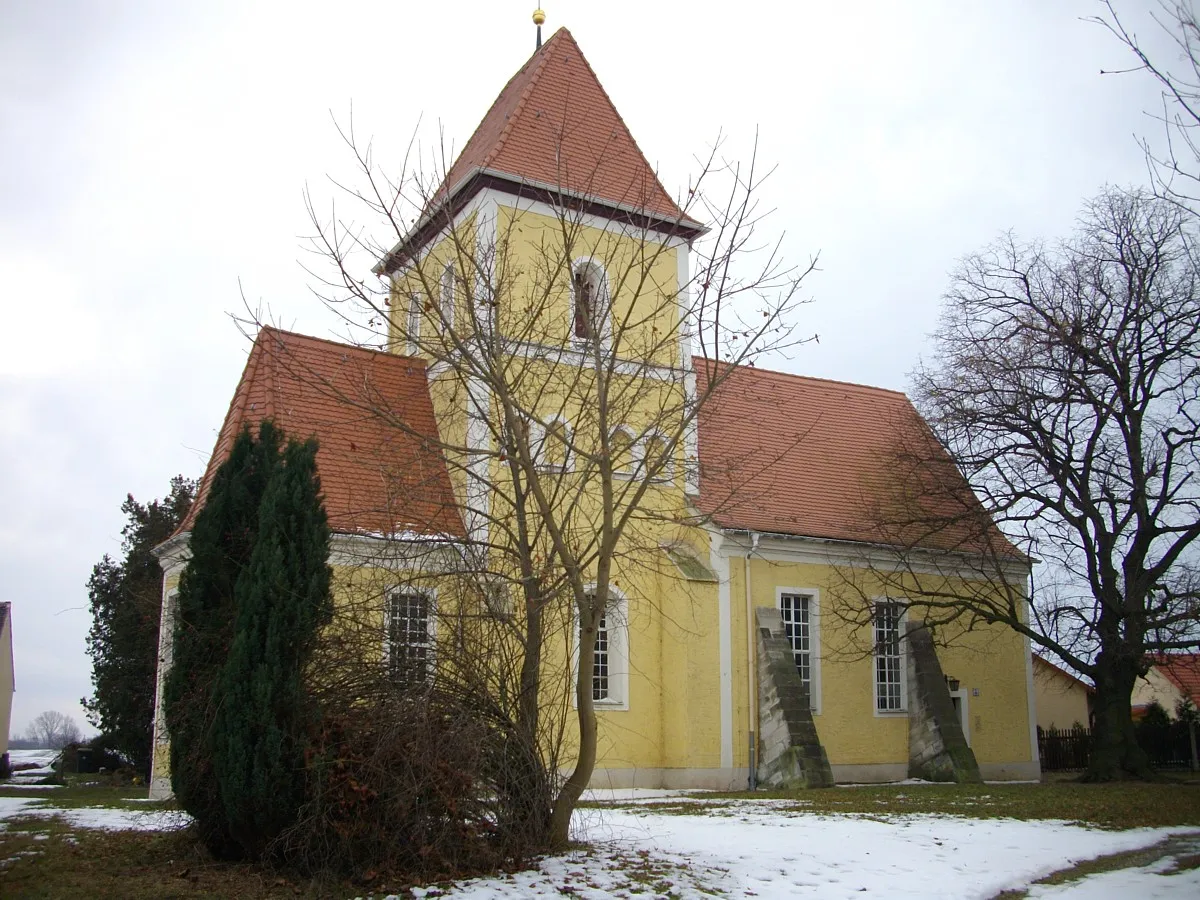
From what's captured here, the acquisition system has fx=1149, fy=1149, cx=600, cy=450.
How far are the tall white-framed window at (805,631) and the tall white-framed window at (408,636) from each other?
45.0 feet

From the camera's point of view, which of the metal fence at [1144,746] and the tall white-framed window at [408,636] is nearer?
the tall white-framed window at [408,636]

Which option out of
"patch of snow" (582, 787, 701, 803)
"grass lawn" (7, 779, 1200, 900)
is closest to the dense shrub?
"grass lawn" (7, 779, 1200, 900)

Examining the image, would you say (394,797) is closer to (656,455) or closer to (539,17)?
(656,455)

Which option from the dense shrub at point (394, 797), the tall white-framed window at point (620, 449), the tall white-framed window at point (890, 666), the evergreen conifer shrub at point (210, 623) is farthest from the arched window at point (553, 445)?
the tall white-framed window at point (890, 666)

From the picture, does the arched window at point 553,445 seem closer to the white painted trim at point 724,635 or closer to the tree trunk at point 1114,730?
the white painted trim at point 724,635

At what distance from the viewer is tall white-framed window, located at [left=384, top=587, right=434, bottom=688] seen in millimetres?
9797

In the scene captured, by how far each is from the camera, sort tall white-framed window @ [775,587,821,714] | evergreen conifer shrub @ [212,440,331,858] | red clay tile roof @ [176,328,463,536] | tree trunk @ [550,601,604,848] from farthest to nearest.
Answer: tall white-framed window @ [775,587,821,714], red clay tile roof @ [176,328,463,536], tree trunk @ [550,601,604,848], evergreen conifer shrub @ [212,440,331,858]

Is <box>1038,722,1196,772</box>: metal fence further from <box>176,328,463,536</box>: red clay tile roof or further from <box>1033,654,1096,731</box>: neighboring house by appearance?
<box>176,328,463,536</box>: red clay tile roof

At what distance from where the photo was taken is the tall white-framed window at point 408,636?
386 inches

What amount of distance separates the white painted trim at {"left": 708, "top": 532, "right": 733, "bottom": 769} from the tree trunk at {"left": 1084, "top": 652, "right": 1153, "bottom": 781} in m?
7.27

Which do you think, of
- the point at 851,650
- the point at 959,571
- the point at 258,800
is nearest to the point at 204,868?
the point at 258,800

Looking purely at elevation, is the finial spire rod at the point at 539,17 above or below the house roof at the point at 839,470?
above

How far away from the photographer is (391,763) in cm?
916

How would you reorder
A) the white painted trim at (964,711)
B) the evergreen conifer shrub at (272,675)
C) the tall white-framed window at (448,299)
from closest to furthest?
the evergreen conifer shrub at (272,675)
the tall white-framed window at (448,299)
the white painted trim at (964,711)
